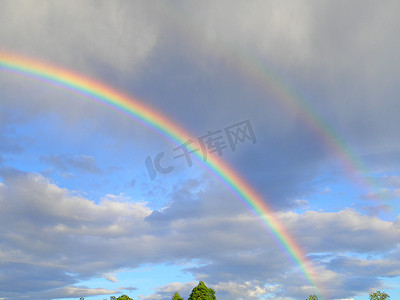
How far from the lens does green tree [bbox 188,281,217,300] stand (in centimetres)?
10846

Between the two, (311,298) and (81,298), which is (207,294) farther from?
(81,298)

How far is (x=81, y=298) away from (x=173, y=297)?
65.8m

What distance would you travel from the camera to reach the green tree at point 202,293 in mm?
108456

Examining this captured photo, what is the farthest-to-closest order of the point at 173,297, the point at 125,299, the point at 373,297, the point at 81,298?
the point at 81,298
the point at 125,299
the point at 173,297
the point at 373,297

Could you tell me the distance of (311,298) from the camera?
11081 cm

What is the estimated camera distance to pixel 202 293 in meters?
110

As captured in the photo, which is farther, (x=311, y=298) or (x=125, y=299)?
(x=125, y=299)

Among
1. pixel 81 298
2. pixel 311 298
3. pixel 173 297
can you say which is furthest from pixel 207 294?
pixel 81 298

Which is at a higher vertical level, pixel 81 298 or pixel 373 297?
pixel 81 298

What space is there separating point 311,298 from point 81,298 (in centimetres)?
9609

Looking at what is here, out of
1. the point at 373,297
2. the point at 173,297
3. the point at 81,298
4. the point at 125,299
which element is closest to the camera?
the point at 373,297

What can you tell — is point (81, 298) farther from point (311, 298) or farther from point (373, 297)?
point (373, 297)

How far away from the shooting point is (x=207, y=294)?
110 meters

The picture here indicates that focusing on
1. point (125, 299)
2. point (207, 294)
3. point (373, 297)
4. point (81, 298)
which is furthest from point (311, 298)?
point (81, 298)
